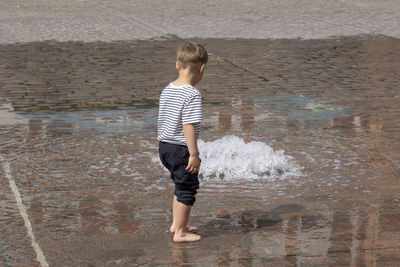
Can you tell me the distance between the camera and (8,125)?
7930mm

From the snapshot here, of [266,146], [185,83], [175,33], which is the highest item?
[175,33]

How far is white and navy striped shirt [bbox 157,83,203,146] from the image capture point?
4664 millimetres

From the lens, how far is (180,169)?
4.77 m

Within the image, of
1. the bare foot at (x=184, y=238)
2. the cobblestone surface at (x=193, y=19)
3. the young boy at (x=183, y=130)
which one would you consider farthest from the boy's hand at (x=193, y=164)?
the cobblestone surface at (x=193, y=19)

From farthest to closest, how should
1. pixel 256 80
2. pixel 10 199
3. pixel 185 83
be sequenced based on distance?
pixel 256 80
pixel 10 199
pixel 185 83

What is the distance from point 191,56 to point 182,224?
1007 mm

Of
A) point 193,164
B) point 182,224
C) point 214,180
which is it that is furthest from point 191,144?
point 214,180

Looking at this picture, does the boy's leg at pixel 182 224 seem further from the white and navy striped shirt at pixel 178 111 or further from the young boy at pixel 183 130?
the white and navy striped shirt at pixel 178 111

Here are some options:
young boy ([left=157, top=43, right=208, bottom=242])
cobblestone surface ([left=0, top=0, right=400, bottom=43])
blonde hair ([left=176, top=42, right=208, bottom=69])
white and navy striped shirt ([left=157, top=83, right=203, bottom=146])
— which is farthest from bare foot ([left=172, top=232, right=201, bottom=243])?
cobblestone surface ([left=0, top=0, right=400, bottom=43])

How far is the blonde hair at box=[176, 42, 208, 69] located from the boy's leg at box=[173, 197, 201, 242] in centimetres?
85

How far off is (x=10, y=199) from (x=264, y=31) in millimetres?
11367

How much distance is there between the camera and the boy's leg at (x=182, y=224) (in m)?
4.70

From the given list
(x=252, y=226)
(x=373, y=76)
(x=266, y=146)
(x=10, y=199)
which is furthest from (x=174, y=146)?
(x=373, y=76)

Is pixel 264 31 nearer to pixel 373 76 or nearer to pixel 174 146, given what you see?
pixel 373 76
